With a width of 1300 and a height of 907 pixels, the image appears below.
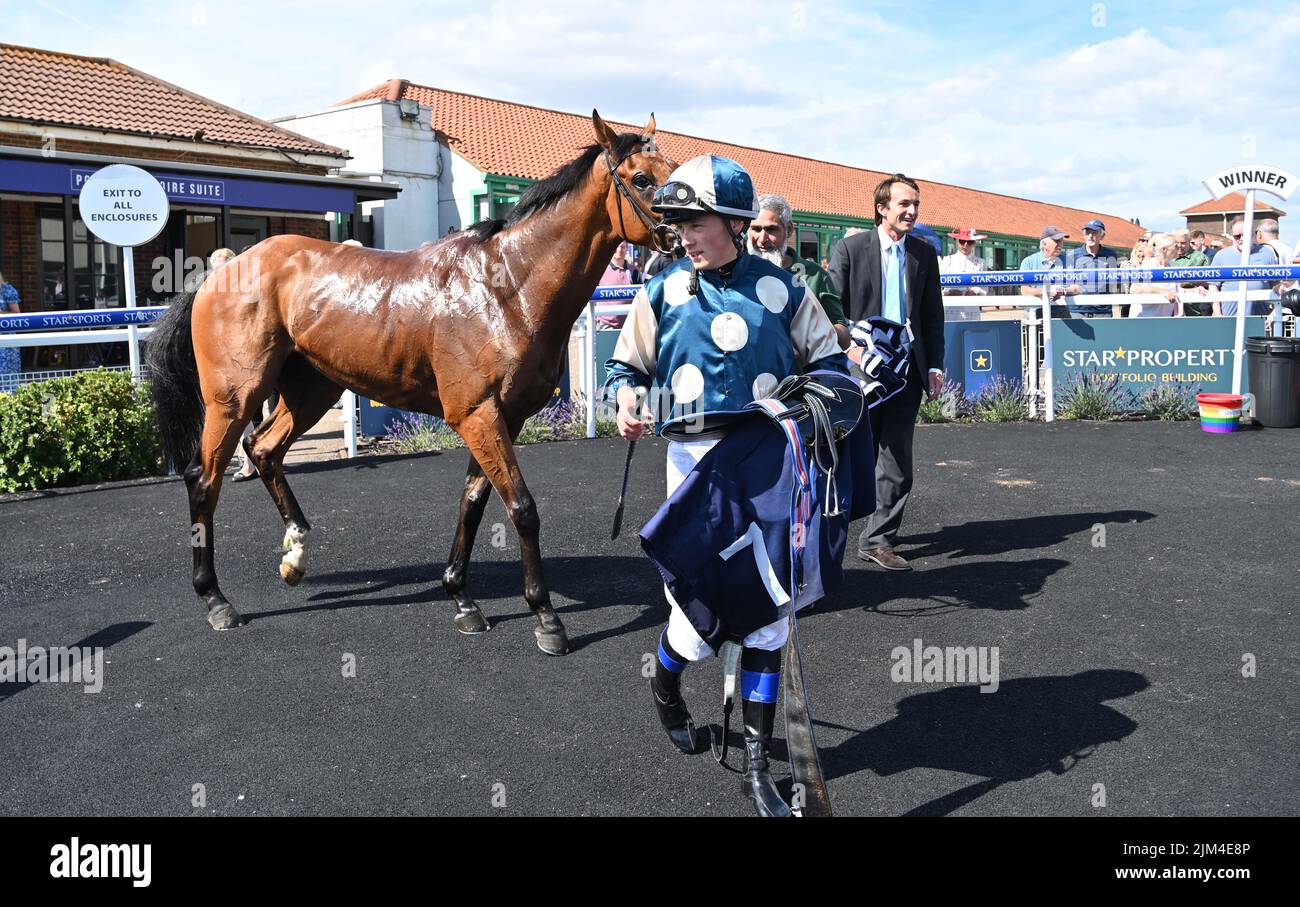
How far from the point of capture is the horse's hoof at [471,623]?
5.11 m

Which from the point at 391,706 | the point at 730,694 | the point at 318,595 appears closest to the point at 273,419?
the point at 318,595

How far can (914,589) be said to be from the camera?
18.7 ft

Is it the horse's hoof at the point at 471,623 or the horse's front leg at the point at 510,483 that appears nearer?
the horse's front leg at the point at 510,483

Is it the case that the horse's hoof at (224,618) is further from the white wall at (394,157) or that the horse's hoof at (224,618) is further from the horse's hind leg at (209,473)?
the white wall at (394,157)

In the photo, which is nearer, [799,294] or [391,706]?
[799,294]

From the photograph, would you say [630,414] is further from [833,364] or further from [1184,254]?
[1184,254]

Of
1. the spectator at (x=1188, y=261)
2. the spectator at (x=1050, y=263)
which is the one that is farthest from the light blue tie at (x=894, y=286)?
the spectator at (x=1188, y=261)

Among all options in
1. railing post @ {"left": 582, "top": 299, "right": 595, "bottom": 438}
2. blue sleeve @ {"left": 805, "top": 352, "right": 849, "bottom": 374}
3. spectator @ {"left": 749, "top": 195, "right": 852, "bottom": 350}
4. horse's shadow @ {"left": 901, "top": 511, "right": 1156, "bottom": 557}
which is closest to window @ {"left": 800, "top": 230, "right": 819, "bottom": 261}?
railing post @ {"left": 582, "top": 299, "right": 595, "bottom": 438}

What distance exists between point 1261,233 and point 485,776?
517 inches

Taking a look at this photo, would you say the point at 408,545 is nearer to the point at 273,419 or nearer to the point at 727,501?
the point at 273,419

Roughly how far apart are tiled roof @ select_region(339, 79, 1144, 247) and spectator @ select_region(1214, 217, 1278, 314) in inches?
503

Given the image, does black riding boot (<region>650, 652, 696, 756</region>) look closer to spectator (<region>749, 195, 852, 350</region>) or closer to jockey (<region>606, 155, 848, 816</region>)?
jockey (<region>606, 155, 848, 816</region>)

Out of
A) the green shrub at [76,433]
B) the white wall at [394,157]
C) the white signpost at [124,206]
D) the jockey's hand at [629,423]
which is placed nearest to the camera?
the jockey's hand at [629,423]

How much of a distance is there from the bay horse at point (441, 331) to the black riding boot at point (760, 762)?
1.56 m
